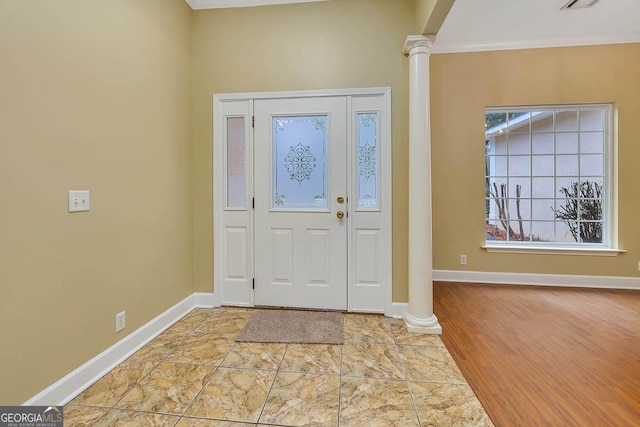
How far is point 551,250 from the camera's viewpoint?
3.49 m

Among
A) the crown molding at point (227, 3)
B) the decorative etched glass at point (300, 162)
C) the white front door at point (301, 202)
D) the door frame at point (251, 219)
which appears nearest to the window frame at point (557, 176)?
the door frame at point (251, 219)

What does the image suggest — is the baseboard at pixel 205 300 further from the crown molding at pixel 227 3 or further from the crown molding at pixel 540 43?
the crown molding at pixel 540 43

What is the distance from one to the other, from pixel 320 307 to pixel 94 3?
274 cm

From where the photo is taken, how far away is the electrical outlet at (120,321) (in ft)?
6.28

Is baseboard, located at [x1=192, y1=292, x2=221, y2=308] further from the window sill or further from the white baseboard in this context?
the window sill

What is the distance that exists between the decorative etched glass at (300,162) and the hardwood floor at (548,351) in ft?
5.44

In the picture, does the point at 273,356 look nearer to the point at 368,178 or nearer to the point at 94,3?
the point at 368,178

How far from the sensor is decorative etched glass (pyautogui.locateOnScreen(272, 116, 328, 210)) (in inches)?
106

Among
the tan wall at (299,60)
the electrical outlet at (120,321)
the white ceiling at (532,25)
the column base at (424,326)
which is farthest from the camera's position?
the white ceiling at (532,25)

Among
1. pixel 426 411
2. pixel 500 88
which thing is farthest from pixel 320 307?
pixel 500 88

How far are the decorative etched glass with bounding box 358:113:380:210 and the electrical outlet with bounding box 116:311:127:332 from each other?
6.56 ft

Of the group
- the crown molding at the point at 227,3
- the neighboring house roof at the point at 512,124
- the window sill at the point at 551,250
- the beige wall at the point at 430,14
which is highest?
the crown molding at the point at 227,3

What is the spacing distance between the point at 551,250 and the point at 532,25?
8.49ft

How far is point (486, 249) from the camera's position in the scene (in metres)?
3.59
